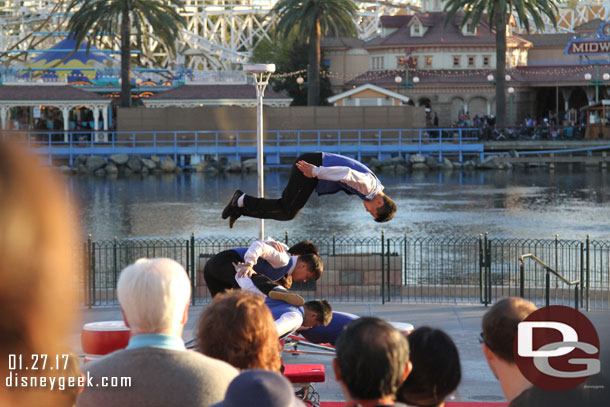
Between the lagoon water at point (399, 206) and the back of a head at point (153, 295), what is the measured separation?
30.9 meters

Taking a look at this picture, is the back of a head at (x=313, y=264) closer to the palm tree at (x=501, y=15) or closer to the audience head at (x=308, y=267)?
the audience head at (x=308, y=267)

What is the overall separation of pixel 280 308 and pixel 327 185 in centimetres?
154

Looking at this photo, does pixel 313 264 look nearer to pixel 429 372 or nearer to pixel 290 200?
pixel 290 200

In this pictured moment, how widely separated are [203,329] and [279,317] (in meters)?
Result: 4.11

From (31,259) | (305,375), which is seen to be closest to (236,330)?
(31,259)

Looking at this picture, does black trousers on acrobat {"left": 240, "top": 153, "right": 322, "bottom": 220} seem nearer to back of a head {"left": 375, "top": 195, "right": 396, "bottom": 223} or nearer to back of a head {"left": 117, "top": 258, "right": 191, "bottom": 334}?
back of a head {"left": 375, "top": 195, "right": 396, "bottom": 223}

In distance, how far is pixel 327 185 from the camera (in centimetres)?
1002

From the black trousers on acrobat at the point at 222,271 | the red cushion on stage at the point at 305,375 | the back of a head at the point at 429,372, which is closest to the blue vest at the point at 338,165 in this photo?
the black trousers on acrobat at the point at 222,271

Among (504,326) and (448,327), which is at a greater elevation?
(504,326)

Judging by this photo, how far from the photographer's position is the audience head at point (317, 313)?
926cm

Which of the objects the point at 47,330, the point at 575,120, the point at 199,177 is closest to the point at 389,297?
the point at 47,330

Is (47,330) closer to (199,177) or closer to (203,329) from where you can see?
(203,329)

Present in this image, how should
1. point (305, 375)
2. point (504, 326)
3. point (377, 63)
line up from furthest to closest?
point (377, 63) → point (305, 375) → point (504, 326)

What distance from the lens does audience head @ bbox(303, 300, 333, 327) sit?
9258 millimetres
